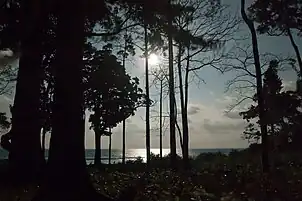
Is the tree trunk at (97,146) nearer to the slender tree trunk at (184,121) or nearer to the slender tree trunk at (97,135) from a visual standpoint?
the slender tree trunk at (97,135)

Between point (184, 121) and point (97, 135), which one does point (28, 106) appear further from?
point (97, 135)

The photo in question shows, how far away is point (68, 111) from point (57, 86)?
62 centimetres

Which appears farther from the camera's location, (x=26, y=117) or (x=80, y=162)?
(x=26, y=117)

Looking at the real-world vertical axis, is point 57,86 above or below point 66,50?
below

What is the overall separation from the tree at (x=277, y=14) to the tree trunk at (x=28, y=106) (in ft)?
37.8

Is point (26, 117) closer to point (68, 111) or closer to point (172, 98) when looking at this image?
point (68, 111)

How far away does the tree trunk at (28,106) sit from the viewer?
12391 millimetres

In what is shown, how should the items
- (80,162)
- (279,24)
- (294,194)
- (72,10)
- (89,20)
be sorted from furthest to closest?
(279,24)
(89,20)
(294,194)
(72,10)
(80,162)

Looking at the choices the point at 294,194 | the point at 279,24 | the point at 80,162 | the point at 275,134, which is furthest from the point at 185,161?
the point at 275,134

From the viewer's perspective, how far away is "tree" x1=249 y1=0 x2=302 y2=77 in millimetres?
20125

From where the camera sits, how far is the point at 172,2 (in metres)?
12.7

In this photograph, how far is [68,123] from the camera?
8.02 metres

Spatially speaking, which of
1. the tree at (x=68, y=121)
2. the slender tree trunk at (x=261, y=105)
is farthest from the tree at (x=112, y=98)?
the tree at (x=68, y=121)

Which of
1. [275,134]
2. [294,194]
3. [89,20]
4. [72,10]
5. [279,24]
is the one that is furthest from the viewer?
[275,134]
